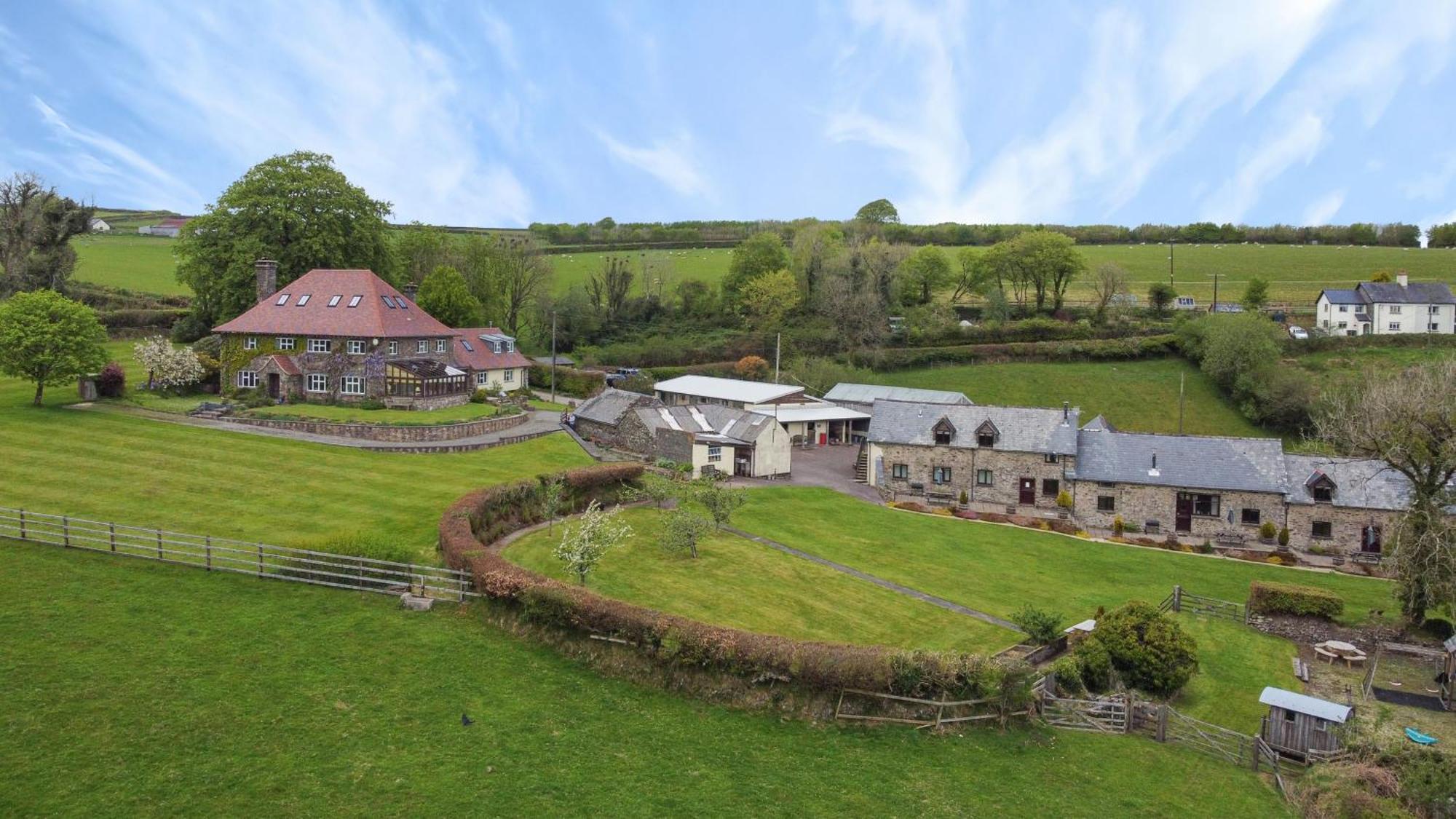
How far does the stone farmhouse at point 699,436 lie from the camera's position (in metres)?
48.8

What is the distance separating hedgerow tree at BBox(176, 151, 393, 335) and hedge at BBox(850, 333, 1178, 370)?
4310 centimetres

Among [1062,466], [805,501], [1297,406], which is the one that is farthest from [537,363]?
[1297,406]

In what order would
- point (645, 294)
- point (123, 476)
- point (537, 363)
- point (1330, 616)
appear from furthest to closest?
point (645, 294) → point (537, 363) → point (123, 476) → point (1330, 616)

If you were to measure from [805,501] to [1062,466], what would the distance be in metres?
13.3

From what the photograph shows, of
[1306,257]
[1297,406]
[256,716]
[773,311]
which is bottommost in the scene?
[256,716]

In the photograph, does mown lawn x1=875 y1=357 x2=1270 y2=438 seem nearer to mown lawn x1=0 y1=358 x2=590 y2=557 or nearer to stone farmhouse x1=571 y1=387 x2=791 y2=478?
stone farmhouse x1=571 y1=387 x2=791 y2=478

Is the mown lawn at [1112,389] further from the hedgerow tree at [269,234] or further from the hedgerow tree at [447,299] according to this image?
the hedgerow tree at [269,234]

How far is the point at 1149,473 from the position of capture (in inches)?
1724

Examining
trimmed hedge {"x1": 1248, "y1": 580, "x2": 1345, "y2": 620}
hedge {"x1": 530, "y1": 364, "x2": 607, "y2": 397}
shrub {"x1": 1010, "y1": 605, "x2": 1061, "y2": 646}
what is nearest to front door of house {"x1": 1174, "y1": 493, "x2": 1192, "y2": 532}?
trimmed hedge {"x1": 1248, "y1": 580, "x2": 1345, "y2": 620}

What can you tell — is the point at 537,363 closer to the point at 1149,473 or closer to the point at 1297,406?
the point at 1149,473

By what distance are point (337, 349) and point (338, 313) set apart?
2590 mm

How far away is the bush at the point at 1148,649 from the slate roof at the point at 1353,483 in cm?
2137

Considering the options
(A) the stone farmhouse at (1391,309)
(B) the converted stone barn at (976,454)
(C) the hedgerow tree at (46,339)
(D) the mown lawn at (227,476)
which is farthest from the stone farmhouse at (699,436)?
(A) the stone farmhouse at (1391,309)

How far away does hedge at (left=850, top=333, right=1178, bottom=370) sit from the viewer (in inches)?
3056
